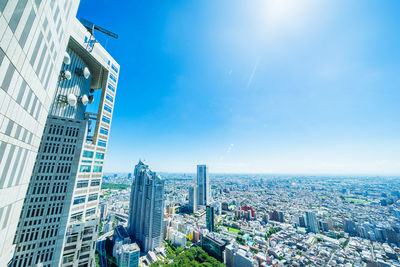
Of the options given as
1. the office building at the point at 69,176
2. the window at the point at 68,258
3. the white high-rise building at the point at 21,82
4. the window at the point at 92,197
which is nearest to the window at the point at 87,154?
the office building at the point at 69,176

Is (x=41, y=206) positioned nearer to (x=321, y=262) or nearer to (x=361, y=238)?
(x=321, y=262)

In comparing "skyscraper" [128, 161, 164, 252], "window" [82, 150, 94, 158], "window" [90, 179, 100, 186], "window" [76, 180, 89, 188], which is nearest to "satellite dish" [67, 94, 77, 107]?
"window" [82, 150, 94, 158]

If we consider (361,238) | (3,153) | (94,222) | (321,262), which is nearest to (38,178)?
(94,222)

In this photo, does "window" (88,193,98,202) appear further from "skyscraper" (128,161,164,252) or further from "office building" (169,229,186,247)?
"office building" (169,229,186,247)

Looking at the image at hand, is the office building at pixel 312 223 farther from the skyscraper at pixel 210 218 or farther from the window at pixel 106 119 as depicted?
the window at pixel 106 119

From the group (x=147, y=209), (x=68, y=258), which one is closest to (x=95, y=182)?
(x=68, y=258)

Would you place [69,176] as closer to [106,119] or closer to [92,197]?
[92,197]
